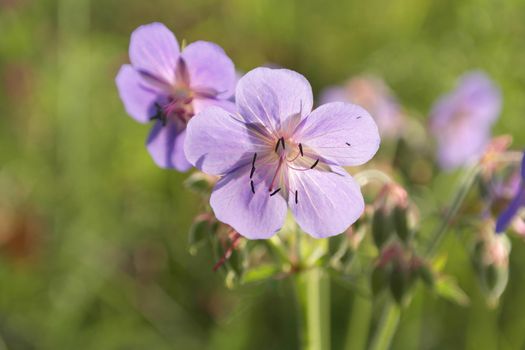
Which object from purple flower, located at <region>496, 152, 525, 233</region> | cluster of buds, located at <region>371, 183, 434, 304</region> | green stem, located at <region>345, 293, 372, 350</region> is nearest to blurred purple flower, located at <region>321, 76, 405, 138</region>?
green stem, located at <region>345, 293, 372, 350</region>

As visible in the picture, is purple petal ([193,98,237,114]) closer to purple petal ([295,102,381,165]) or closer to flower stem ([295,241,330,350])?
purple petal ([295,102,381,165])

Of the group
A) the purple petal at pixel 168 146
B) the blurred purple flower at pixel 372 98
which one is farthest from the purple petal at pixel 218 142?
the blurred purple flower at pixel 372 98

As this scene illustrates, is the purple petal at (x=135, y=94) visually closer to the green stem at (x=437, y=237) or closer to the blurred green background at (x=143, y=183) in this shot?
the green stem at (x=437, y=237)

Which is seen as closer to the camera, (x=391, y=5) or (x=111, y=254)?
(x=111, y=254)

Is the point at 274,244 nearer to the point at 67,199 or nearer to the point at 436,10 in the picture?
the point at 67,199

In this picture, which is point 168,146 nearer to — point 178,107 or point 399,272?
point 178,107

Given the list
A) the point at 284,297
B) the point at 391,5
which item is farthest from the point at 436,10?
the point at 284,297
